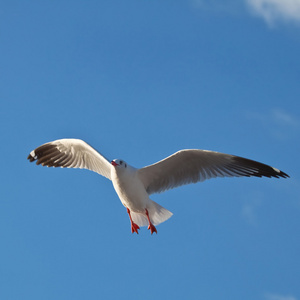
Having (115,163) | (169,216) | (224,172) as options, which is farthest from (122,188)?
(224,172)

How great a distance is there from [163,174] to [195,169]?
51 cm

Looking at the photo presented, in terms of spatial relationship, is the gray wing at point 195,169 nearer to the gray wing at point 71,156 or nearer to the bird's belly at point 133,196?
the bird's belly at point 133,196

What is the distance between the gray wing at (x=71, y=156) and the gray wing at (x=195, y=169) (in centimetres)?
81

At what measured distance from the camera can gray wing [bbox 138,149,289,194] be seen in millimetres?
Result: 9250

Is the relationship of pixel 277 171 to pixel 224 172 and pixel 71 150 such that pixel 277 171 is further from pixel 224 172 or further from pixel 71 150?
pixel 71 150

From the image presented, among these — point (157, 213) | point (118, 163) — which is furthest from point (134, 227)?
point (118, 163)

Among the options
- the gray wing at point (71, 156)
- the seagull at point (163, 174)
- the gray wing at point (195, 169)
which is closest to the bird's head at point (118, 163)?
the seagull at point (163, 174)

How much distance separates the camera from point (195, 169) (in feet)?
31.0

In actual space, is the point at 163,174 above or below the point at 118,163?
above

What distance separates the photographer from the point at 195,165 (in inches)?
370

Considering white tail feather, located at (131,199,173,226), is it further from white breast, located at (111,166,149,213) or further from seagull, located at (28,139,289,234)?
white breast, located at (111,166,149,213)

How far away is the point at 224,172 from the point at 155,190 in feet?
3.74

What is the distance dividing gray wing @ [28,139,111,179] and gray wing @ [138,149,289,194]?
0.81 m

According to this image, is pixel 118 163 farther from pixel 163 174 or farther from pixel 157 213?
pixel 157 213
